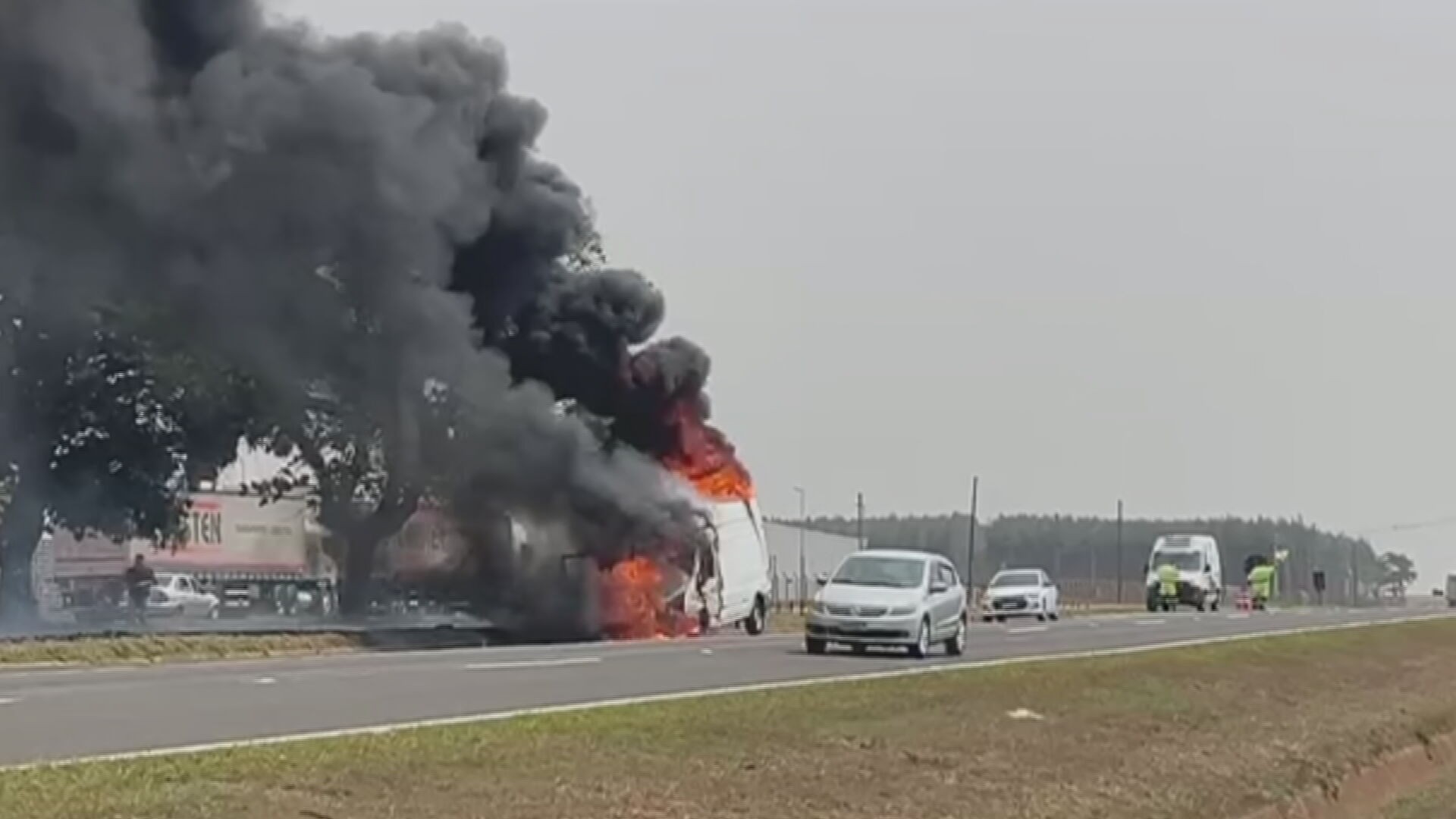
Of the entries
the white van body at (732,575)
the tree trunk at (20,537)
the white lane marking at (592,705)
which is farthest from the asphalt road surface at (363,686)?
the tree trunk at (20,537)

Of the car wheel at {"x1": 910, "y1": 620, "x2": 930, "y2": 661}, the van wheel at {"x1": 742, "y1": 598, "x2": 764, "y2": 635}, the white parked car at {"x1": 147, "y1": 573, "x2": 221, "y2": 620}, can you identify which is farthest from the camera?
the white parked car at {"x1": 147, "y1": 573, "x2": 221, "y2": 620}

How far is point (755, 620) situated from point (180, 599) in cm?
1290

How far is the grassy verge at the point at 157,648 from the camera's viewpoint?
32.9 m

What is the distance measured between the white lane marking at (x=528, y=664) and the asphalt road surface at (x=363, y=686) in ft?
0.11

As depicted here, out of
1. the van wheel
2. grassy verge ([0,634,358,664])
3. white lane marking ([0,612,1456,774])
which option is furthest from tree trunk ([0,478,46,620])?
white lane marking ([0,612,1456,774])

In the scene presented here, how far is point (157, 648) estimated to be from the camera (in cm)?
3475

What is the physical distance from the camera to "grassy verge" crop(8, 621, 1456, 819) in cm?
1257

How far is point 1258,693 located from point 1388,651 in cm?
1379

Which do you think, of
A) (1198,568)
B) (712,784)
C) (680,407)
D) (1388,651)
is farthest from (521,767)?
(1198,568)

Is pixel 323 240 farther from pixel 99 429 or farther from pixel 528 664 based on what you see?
pixel 528 664

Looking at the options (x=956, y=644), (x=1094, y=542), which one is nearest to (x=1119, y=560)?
(x=1094, y=542)

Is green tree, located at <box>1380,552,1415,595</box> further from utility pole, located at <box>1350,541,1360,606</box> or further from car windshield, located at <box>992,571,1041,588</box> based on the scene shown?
car windshield, located at <box>992,571,1041,588</box>

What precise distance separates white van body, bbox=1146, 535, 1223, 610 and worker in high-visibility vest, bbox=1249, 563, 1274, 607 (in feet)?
21.3

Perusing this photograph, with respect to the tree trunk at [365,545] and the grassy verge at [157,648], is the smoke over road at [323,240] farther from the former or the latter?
the grassy verge at [157,648]
